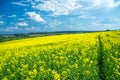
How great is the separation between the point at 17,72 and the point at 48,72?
232cm

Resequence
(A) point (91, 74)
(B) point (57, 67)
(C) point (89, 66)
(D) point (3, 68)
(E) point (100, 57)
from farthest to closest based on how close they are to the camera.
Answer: (E) point (100, 57) < (D) point (3, 68) < (B) point (57, 67) < (C) point (89, 66) < (A) point (91, 74)

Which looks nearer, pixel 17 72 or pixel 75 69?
pixel 75 69

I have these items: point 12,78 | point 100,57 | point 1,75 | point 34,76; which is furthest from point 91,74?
point 100,57

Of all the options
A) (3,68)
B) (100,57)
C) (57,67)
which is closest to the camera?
(57,67)

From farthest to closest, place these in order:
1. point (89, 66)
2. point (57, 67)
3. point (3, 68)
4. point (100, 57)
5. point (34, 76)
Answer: point (100, 57)
point (3, 68)
point (57, 67)
point (89, 66)
point (34, 76)

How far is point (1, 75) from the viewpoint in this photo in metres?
11.8

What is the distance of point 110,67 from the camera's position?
38.3 feet

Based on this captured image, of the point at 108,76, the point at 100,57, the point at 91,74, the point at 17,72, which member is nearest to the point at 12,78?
the point at 17,72

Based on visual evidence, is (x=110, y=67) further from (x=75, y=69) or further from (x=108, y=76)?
(x=75, y=69)

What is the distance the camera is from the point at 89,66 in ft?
38.1

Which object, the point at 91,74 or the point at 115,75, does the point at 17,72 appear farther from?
the point at 115,75

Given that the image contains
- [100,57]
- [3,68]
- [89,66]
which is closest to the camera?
[89,66]

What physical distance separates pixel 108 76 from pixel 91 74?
935mm

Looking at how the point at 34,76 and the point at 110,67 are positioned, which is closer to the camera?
the point at 34,76
